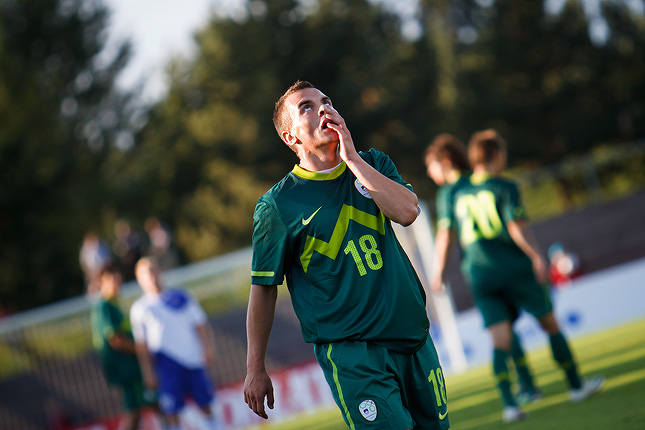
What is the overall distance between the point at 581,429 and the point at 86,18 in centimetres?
3647

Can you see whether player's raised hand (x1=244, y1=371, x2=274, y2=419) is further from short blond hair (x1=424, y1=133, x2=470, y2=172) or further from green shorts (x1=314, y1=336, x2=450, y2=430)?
short blond hair (x1=424, y1=133, x2=470, y2=172)

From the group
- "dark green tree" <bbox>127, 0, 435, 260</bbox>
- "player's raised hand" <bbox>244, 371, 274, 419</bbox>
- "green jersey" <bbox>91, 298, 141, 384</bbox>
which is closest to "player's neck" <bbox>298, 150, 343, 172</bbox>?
"player's raised hand" <bbox>244, 371, 274, 419</bbox>

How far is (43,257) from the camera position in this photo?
33500 mm

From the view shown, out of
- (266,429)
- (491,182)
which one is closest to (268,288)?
(491,182)

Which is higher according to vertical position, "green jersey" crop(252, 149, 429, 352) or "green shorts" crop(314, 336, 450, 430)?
"green jersey" crop(252, 149, 429, 352)

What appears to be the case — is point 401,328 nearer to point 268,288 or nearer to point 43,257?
point 268,288

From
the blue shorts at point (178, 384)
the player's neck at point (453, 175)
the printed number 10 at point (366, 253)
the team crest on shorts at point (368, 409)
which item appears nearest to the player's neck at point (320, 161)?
the printed number 10 at point (366, 253)

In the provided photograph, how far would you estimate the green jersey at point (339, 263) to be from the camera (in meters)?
3.88

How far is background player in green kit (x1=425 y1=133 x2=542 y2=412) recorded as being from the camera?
7664mm

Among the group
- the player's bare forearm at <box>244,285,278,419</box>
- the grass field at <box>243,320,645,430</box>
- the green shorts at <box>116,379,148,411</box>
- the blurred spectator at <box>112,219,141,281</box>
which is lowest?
the grass field at <box>243,320,645,430</box>

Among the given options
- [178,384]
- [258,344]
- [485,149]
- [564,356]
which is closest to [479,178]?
[485,149]

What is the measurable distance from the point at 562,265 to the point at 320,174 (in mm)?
14317

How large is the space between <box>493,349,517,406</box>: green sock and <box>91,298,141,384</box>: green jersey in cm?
546

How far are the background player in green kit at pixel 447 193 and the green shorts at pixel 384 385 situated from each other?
362 cm
